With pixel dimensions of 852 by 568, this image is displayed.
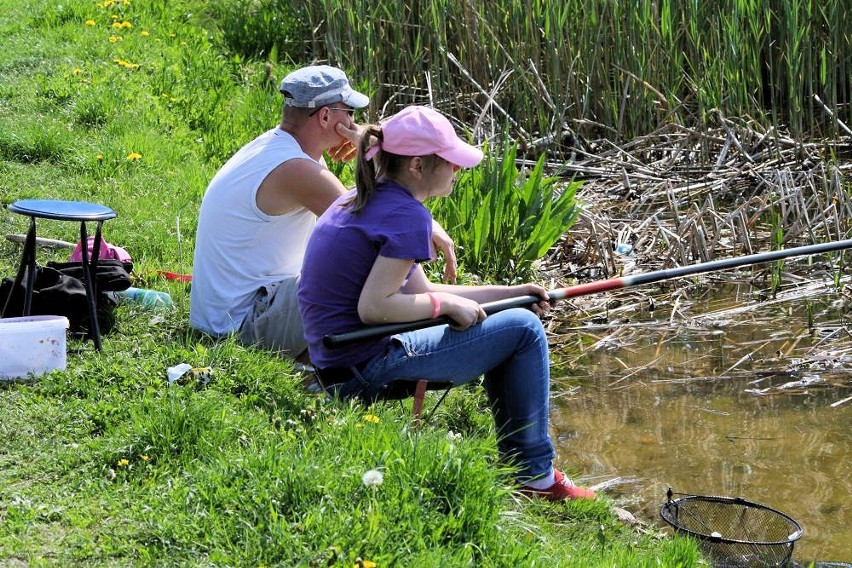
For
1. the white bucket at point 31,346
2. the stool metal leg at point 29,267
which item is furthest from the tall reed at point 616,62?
the white bucket at point 31,346

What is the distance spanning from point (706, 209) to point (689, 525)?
3.02 metres

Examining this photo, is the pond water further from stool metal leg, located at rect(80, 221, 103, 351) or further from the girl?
stool metal leg, located at rect(80, 221, 103, 351)

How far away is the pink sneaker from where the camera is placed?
142 inches

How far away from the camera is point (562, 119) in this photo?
7.64 meters

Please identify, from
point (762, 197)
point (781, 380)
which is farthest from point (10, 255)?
point (762, 197)

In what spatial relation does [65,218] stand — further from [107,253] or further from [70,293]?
[107,253]

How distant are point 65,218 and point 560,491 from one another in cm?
173

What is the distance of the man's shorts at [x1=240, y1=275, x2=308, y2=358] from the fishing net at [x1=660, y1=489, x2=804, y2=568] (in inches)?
52.9

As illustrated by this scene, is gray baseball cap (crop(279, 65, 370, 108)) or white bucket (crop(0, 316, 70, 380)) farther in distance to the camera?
gray baseball cap (crop(279, 65, 370, 108))

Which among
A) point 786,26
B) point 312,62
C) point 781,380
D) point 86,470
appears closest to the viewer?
point 86,470

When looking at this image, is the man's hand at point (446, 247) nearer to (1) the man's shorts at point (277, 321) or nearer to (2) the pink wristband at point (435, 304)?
(1) the man's shorts at point (277, 321)

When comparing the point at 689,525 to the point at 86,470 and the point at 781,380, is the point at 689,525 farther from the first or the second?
the point at 86,470

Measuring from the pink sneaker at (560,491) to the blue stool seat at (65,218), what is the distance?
5.07 ft

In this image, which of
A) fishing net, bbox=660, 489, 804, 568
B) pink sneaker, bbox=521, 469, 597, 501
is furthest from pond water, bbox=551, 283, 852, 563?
pink sneaker, bbox=521, 469, 597, 501
